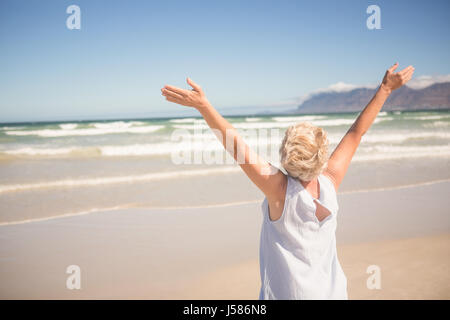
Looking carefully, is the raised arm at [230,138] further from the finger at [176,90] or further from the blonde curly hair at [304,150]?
the blonde curly hair at [304,150]

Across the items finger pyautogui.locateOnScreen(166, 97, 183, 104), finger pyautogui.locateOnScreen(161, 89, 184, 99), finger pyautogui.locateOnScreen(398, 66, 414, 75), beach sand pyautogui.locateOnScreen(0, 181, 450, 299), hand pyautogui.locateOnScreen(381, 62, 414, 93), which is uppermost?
finger pyautogui.locateOnScreen(398, 66, 414, 75)

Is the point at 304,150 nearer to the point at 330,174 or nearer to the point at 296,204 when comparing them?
the point at 296,204

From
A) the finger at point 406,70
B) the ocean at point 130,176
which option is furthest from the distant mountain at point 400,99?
the finger at point 406,70

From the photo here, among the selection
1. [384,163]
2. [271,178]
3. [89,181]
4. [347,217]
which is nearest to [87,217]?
[89,181]

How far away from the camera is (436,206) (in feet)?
21.7

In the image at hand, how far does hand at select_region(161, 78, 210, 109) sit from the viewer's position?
1.41 metres

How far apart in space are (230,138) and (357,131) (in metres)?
0.88

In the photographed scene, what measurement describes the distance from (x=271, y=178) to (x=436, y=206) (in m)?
6.67

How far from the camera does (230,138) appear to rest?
1471mm

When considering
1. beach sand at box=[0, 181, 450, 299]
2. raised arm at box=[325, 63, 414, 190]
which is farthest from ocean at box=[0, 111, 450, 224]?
raised arm at box=[325, 63, 414, 190]

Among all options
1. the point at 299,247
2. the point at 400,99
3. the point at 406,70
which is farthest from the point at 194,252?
the point at 400,99

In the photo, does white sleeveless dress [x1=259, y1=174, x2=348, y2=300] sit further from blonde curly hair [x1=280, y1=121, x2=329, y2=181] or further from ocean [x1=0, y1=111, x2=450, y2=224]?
ocean [x1=0, y1=111, x2=450, y2=224]

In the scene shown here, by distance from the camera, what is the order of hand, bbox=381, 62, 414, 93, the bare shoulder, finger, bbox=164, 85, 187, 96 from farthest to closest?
hand, bbox=381, 62, 414, 93 → the bare shoulder → finger, bbox=164, 85, 187, 96

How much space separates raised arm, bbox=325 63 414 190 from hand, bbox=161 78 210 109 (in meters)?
0.85
